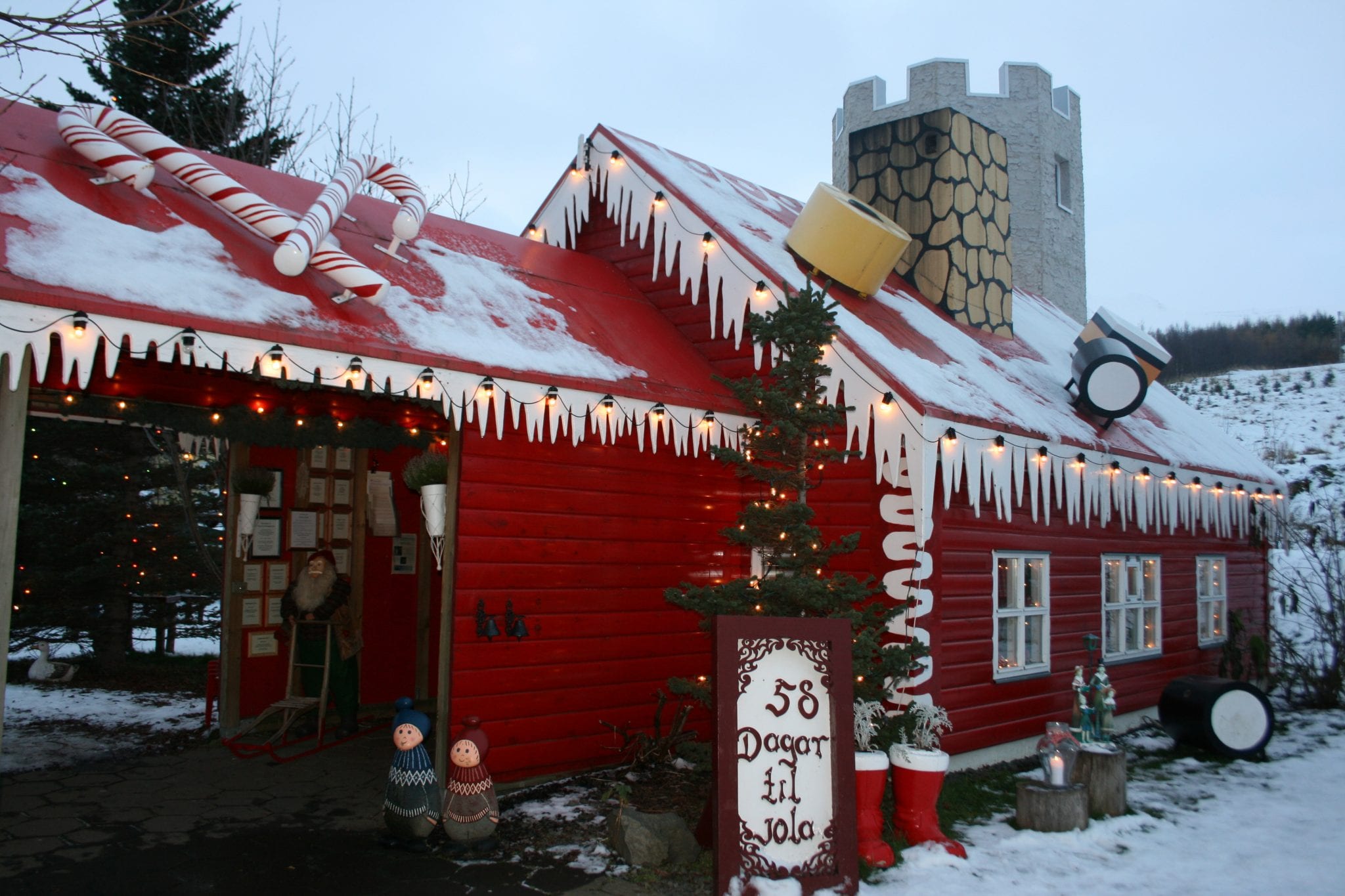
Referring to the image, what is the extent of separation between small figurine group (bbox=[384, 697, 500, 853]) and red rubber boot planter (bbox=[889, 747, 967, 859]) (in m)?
2.64

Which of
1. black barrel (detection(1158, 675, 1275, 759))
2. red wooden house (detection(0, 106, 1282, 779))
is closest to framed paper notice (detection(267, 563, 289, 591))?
red wooden house (detection(0, 106, 1282, 779))

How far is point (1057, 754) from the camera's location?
6.71 m

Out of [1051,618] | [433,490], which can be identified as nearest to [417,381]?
[433,490]

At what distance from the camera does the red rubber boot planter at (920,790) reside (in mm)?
6004

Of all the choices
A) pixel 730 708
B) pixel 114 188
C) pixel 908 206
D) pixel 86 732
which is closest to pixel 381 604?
pixel 86 732

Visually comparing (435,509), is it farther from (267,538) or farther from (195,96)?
(195,96)

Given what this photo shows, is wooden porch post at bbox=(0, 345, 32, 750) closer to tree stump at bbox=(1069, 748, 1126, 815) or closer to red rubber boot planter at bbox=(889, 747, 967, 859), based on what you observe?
red rubber boot planter at bbox=(889, 747, 967, 859)

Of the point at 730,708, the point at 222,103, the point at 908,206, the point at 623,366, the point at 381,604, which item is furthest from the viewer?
the point at 222,103

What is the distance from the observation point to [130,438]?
12469 millimetres

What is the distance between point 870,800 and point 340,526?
20.3ft

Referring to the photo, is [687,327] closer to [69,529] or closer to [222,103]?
[69,529]

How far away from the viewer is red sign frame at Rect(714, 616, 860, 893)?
5109 mm

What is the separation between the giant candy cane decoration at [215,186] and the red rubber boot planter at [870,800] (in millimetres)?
4460

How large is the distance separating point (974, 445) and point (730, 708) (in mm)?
3417
